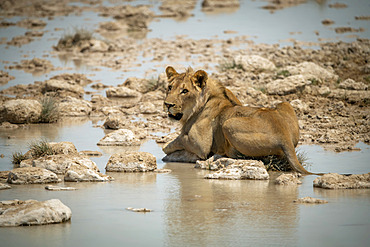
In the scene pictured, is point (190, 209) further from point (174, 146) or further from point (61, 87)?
point (61, 87)

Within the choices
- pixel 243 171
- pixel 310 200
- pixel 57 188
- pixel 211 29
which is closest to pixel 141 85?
pixel 243 171

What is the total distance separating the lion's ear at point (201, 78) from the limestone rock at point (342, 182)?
3114 millimetres

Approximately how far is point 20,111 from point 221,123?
584 cm

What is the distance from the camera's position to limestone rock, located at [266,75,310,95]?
727 inches

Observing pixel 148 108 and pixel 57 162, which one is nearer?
pixel 57 162

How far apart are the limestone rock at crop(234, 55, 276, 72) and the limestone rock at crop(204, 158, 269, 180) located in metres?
11.3

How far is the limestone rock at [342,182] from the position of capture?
9.55 metres

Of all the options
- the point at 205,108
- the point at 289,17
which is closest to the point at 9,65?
the point at 205,108

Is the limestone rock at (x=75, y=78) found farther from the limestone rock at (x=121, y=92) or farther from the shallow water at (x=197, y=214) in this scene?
the shallow water at (x=197, y=214)

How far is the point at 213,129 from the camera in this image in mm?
11859

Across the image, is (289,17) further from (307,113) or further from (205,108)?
(205,108)

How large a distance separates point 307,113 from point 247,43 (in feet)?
49.2

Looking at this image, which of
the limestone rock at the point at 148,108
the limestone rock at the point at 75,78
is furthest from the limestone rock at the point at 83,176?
the limestone rock at the point at 75,78

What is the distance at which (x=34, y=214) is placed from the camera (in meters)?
7.50
